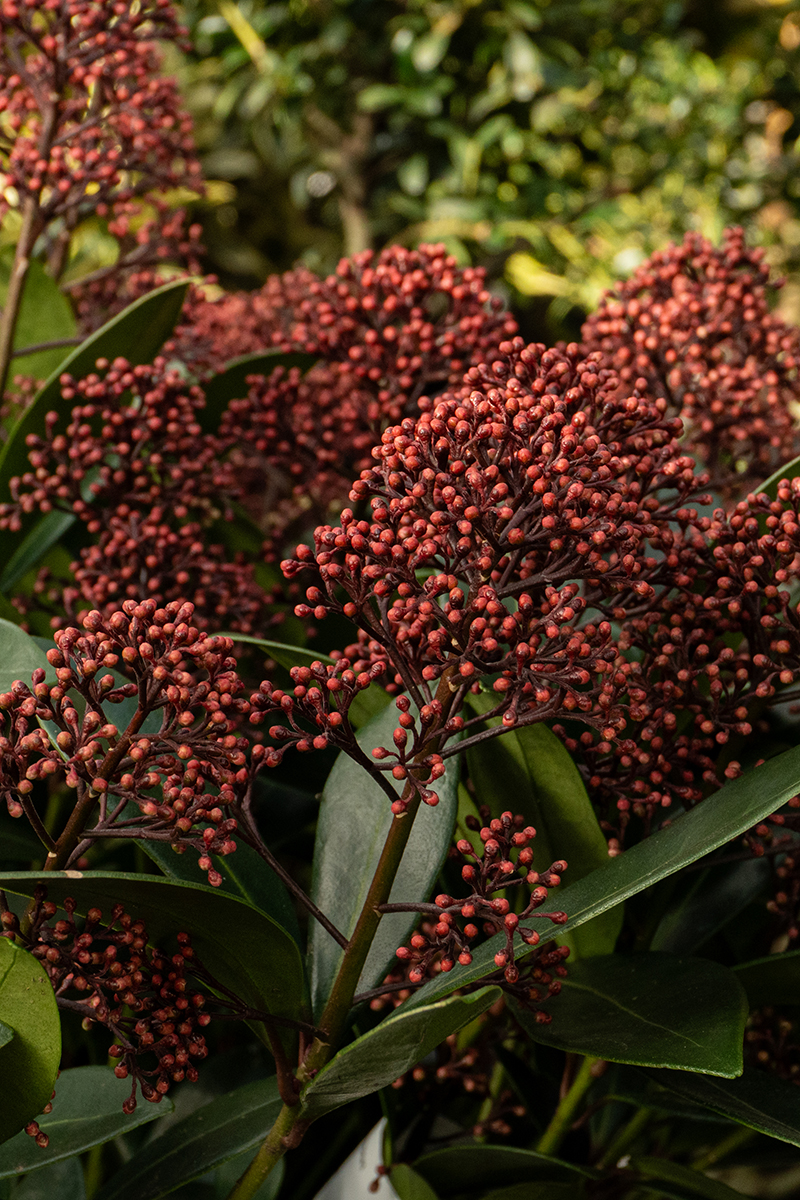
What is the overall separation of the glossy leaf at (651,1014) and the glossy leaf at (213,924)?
123 millimetres

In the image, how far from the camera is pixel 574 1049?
0.48 m

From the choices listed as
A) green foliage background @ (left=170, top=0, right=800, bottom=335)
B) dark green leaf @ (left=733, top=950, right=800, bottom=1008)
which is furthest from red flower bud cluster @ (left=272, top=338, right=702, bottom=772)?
green foliage background @ (left=170, top=0, right=800, bottom=335)

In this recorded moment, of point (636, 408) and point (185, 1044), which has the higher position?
point (636, 408)

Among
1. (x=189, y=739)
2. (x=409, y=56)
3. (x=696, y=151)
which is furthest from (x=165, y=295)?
(x=696, y=151)

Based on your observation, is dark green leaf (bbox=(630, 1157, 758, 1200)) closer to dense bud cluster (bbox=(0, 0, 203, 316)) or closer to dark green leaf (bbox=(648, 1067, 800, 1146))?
dark green leaf (bbox=(648, 1067, 800, 1146))

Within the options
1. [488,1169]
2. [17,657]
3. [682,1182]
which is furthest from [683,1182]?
[17,657]

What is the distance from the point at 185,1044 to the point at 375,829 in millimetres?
143

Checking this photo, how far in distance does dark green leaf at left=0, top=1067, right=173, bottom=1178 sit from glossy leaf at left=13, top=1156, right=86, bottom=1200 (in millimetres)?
71

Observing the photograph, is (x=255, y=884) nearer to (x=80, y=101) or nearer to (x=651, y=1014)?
(x=651, y=1014)

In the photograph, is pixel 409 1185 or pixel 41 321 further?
pixel 41 321

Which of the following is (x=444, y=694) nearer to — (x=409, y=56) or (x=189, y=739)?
(x=189, y=739)

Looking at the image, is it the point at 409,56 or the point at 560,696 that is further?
the point at 409,56

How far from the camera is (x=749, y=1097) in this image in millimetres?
504

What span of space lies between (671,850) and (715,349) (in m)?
0.48
